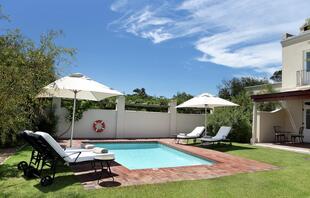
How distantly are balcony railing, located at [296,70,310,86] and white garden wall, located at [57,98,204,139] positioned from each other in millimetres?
7586

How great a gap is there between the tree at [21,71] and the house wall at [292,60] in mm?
15043

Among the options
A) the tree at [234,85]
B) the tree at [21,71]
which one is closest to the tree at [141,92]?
the tree at [234,85]

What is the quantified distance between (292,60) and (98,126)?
14.2 m

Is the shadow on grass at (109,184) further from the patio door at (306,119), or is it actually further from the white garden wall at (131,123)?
the patio door at (306,119)

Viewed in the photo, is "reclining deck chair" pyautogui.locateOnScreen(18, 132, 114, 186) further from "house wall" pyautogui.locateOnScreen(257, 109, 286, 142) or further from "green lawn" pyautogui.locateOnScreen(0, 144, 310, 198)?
"house wall" pyautogui.locateOnScreen(257, 109, 286, 142)

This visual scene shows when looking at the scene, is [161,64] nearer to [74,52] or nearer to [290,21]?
[290,21]

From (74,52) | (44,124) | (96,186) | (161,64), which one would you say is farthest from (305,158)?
(161,64)

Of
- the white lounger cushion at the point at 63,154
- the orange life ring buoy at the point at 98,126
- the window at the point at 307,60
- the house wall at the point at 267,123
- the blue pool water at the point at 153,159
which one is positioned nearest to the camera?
the white lounger cushion at the point at 63,154

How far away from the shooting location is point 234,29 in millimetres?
18625

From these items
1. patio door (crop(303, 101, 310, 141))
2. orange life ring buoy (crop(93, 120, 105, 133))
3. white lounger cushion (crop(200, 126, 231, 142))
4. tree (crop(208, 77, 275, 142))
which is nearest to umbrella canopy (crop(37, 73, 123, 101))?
white lounger cushion (crop(200, 126, 231, 142))

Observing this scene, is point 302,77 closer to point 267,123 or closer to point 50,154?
point 267,123

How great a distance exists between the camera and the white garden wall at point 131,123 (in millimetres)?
18484

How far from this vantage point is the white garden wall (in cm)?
1848

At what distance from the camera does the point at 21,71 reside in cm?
768
